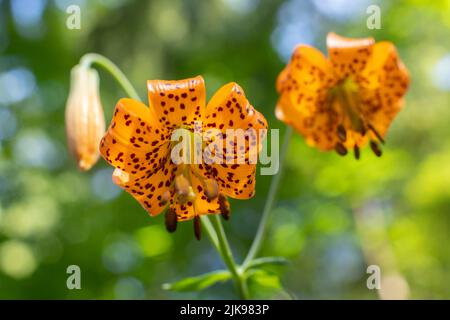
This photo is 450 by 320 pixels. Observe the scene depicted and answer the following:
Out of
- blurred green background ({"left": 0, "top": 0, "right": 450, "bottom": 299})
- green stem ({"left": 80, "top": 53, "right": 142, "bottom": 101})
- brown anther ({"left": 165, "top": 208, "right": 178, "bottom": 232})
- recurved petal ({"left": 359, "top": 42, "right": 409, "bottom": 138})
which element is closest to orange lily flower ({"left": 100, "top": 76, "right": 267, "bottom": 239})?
brown anther ({"left": 165, "top": 208, "right": 178, "bottom": 232})

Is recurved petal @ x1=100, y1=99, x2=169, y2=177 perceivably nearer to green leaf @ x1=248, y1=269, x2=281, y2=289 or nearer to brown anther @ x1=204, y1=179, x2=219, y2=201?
brown anther @ x1=204, y1=179, x2=219, y2=201

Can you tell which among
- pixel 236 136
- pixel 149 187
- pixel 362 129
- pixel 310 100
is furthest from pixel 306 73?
pixel 149 187

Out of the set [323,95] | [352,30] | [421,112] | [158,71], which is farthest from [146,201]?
[421,112]

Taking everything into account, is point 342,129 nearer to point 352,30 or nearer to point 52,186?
point 52,186

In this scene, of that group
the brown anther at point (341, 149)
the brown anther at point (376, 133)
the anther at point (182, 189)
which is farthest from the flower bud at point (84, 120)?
the brown anther at point (376, 133)

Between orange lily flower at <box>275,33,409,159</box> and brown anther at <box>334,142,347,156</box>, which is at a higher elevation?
orange lily flower at <box>275,33,409,159</box>

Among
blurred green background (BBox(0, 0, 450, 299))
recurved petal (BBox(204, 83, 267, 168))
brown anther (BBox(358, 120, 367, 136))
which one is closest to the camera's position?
recurved petal (BBox(204, 83, 267, 168))

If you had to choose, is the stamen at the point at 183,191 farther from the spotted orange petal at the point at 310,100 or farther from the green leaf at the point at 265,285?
the spotted orange petal at the point at 310,100

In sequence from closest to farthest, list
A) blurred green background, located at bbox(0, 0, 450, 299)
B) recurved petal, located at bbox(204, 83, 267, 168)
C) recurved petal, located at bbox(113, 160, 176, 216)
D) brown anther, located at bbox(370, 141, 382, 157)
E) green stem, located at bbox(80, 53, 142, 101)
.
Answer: recurved petal, located at bbox(204, 83, 267, 168) < recurved petal, located at bbox(113, 160, 176, 216) < green stem, located at bbox(80, 53, 142, 101) < brown anther, located at bbox(370, 141, 382, 157) < blurred green background, located at bbox(0, 0, 450, 299)
